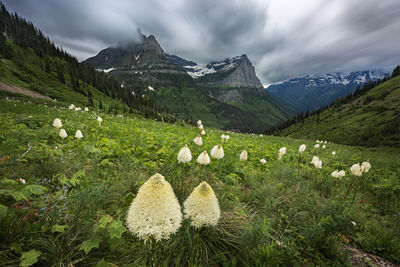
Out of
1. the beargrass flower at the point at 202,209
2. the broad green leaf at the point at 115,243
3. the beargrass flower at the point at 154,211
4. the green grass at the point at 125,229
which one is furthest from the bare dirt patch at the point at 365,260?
the broad green leaf at the point at 115,243

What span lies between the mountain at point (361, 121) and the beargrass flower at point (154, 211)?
9621 cm

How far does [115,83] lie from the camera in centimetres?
10769

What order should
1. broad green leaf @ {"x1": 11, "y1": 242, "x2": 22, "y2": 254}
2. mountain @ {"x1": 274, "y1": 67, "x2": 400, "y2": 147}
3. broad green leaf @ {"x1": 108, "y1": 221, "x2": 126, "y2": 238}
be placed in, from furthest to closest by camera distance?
mountain @ {"x1": 274, "y1": 67, "x2": 400, "y2": 147} < broad green leaf @ {"x1": 108, "y1": 221, "x2": 126, "y2": 238} < broad green leaf @ {"x1": 11, "y1": 242, "x2": 22, "y2": 254}

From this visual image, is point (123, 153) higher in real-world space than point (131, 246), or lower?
higher

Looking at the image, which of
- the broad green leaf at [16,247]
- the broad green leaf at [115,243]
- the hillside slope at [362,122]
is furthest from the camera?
the hillside slope at [362,122]

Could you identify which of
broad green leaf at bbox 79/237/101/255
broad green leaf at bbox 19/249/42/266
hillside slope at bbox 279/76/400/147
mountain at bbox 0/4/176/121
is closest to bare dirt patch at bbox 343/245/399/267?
broad green leaf at bbox 79/237/101/255

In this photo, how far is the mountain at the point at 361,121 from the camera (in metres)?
71.1

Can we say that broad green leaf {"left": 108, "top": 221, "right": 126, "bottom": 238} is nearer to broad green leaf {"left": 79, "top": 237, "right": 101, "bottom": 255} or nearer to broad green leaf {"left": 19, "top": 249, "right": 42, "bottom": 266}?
broad green leaf {"left": 79, "top": 237, "right": 101, "bottom": 255}

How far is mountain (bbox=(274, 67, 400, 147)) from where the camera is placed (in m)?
71.1

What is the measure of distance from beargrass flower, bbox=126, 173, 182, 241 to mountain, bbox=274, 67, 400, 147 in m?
96.2

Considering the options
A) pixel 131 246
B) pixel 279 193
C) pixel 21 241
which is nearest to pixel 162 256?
pixel 131 246

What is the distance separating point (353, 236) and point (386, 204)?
11.4 feet

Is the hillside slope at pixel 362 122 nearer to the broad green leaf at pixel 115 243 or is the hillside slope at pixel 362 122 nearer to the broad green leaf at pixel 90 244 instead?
the broad green leaf at pixel 115 243

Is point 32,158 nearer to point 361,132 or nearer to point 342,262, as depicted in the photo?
Answer: point 342,262
